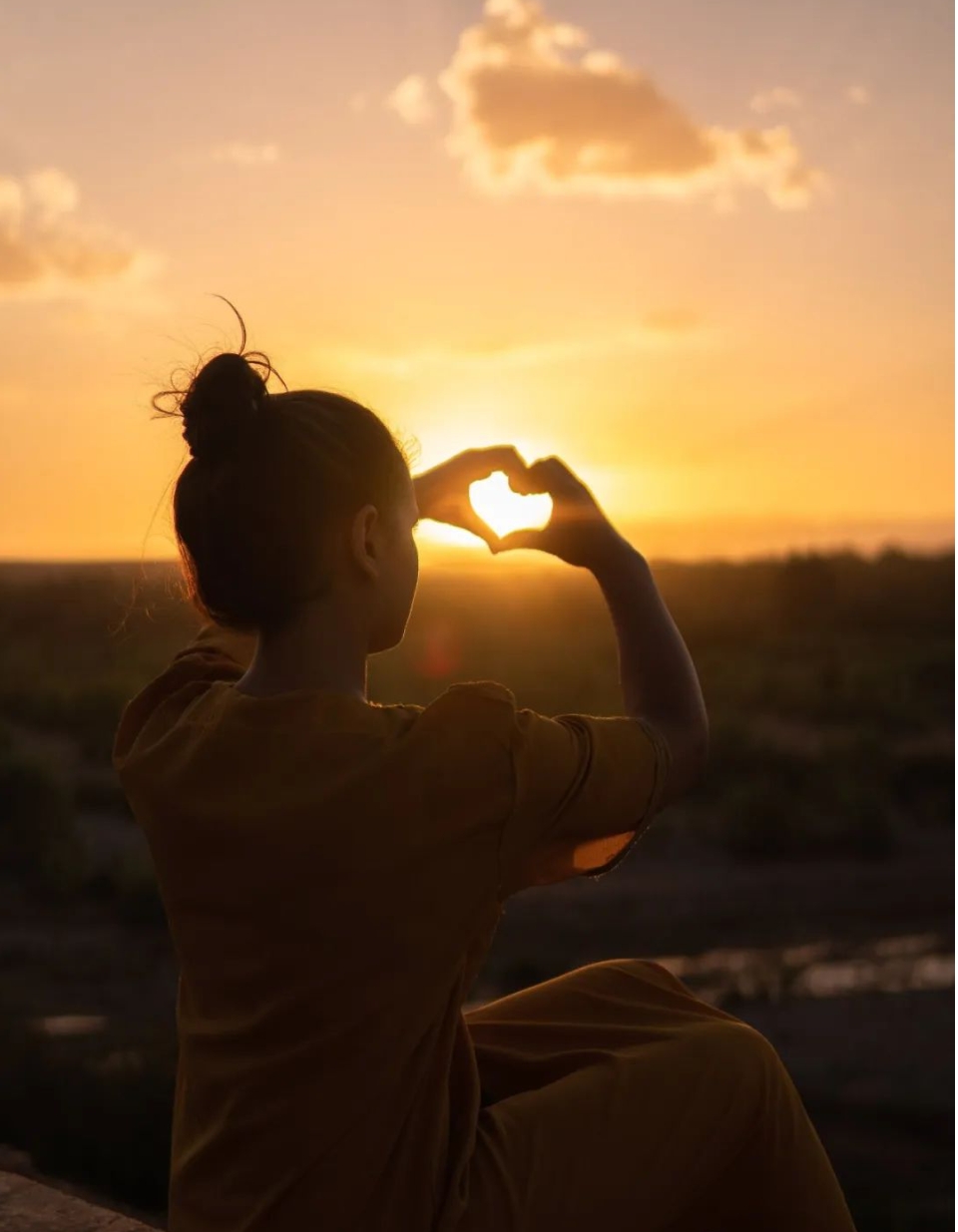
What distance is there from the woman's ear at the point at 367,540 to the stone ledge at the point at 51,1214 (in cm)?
171

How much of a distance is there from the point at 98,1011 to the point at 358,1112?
6.52 meters

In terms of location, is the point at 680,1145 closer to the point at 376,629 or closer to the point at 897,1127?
the point at 376,629

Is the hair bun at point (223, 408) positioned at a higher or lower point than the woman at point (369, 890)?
higher

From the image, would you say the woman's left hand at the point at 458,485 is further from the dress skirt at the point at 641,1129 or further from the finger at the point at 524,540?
the dress skirt at the point at 641,1129

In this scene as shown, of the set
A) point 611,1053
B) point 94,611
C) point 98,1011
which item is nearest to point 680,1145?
point 611,1053

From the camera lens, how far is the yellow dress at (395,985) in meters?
1.55

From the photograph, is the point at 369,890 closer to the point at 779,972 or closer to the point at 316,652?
the point at 316,652

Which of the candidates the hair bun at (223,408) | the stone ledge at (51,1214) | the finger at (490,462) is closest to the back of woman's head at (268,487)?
the hair bun at (223,408)

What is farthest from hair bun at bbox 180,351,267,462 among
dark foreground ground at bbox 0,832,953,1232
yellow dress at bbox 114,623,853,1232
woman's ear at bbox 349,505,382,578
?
dark foreground ground at bbox 0,832,953,1232

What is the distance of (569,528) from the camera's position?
6.40 feet

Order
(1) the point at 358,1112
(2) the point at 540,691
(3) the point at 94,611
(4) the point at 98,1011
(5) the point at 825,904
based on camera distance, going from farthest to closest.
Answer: (3) the point at 94,611 < (2) the point at 540,691 < (5) the point at 825,904 < (4) the point at 98,1011 < (1) the point at 358,1112

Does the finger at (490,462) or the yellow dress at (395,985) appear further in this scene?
the finger at (490,462)

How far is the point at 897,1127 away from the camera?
20.0ft

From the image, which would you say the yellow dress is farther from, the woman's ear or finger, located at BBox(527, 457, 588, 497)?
finger, located at BBox(527, 457, 588, 497)
